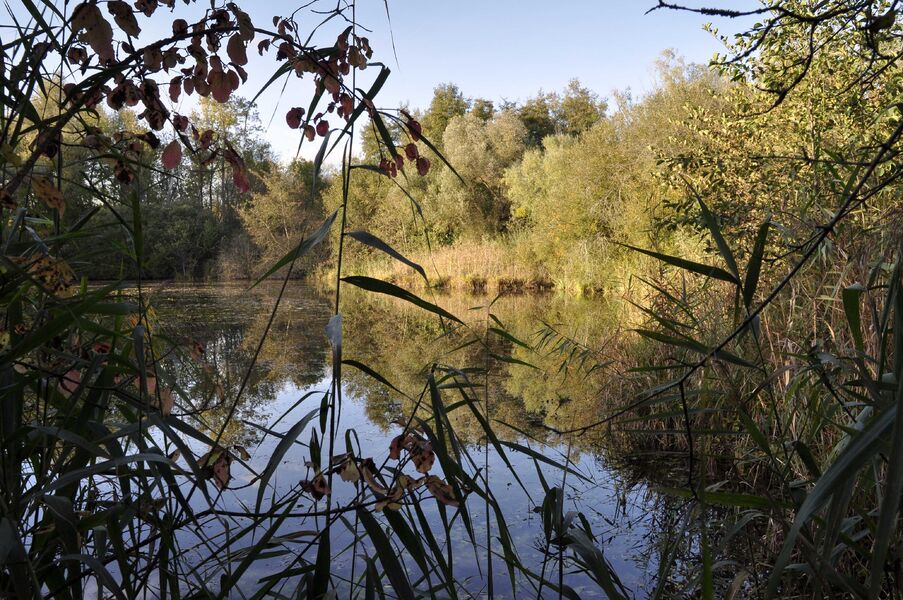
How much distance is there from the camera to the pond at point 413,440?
4.57ft

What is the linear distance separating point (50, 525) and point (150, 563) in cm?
18

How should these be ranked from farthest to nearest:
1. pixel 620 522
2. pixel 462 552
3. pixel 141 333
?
pixel 620 522, pixel 462 552, pixel 141 333

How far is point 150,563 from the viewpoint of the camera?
49.2 inches

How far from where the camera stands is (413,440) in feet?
4.03

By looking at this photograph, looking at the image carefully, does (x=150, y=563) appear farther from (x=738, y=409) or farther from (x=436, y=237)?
(x=436, y=237)

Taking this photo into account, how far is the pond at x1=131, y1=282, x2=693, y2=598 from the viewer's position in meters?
1.39

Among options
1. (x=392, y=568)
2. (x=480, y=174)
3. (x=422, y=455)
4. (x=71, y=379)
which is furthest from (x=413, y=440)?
(x=480, y=174)

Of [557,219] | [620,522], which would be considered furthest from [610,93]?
[620,522]

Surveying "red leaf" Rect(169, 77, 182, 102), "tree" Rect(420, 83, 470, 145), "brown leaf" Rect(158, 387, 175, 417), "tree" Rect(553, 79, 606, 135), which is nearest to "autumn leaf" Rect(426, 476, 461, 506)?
"brown leaf" Rect(158, 387, 175, 417)

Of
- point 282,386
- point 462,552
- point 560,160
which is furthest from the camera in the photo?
point 560,160

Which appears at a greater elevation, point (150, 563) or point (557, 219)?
point (557, 219)

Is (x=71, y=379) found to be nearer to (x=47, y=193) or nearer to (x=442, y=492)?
(x=47, y=193)

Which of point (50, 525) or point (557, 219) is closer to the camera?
point (50, 525)

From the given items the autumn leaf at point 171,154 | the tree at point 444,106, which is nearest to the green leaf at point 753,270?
the autumn leaf at point 171,154
